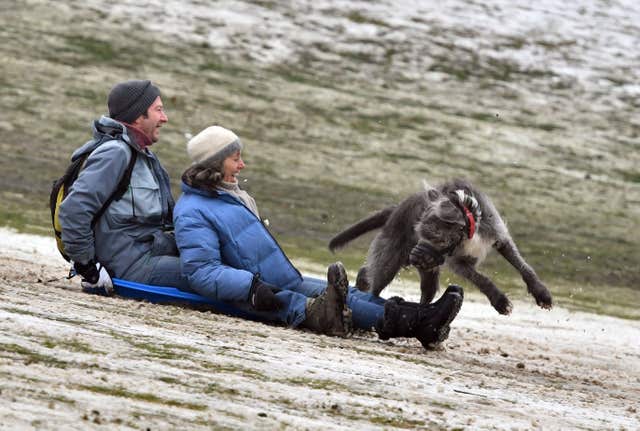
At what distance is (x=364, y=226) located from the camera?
9.73 meters

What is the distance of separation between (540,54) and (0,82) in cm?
1622

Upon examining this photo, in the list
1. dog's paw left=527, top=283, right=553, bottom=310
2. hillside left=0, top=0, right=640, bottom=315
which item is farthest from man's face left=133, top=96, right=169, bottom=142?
hillside left=0, top=0, right=640, bottom=315

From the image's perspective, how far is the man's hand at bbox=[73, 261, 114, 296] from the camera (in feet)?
25.6

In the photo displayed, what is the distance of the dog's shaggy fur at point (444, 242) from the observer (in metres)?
8.02

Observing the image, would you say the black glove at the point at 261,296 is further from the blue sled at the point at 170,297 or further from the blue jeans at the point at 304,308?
the blue sled at the point at 170,297

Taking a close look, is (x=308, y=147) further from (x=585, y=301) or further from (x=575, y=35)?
(x=575, y=35)

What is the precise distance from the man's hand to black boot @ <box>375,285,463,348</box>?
2033mm

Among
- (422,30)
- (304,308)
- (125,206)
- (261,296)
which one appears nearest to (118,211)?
(125,206)

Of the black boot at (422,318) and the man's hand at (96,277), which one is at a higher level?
the black boot at (422,318)

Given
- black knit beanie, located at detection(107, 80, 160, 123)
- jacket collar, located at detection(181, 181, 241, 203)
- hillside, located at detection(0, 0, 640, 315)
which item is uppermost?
black knit beanie, located at detection(107, 80, 160, 123)

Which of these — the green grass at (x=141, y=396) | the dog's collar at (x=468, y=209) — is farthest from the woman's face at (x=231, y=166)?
the green grass at (x=141, y=396)

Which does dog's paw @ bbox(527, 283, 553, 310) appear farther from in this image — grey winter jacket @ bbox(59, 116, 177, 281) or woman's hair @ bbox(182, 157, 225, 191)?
grey winter jacket @ bbox(59, 116, 177, 281)

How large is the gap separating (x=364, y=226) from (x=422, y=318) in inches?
90.5

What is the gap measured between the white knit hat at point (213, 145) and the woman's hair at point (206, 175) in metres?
0.04
